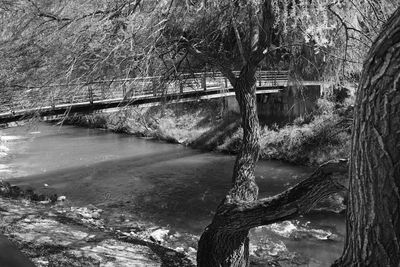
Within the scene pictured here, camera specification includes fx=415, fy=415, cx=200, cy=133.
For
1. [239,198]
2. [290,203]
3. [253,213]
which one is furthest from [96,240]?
[290,203]

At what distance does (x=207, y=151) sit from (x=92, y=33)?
1669cm

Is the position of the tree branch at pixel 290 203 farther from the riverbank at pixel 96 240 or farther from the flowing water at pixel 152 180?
the flowing water at pixel 152 180

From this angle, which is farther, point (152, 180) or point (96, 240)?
point (152, 180)

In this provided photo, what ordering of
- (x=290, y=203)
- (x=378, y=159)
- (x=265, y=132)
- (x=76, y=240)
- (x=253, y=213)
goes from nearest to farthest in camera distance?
(x=378, y=159), (x=290, y=203), (x=253, y=213), (x=76, y=240), (x=265, y=132)

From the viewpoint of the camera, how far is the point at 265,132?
21.2 metres

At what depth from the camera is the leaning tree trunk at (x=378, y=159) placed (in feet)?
5.57

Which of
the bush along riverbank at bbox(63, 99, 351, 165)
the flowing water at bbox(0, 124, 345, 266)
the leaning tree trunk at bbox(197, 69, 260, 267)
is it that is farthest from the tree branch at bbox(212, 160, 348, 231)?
the bush along riverbank at bbox(63, 99, 351, 165)

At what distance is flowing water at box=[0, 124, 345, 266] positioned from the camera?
9.73m

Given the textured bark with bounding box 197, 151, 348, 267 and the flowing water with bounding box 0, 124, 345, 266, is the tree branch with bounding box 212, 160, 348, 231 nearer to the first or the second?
the textured bark with bounding box 197, 151, 348, 267

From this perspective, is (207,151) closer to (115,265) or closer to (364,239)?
(115,265)

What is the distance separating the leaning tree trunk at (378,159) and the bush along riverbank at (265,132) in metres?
12.4

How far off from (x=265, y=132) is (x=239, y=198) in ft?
52.8

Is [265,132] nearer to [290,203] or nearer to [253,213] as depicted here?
[253,213]

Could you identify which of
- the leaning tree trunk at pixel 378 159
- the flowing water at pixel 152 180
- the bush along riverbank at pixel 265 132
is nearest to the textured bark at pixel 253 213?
the leaning tree trunk at pixel 378 159
